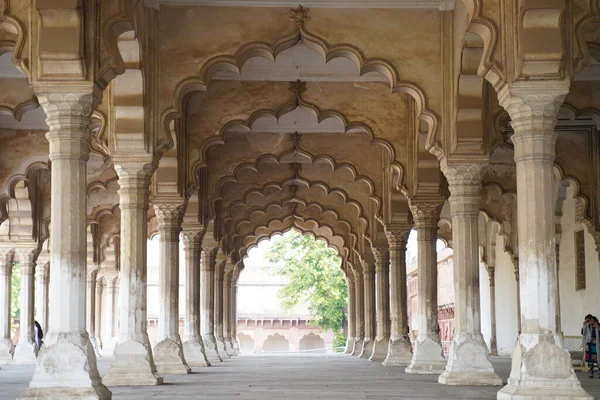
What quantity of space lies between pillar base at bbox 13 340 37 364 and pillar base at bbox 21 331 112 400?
15.2m

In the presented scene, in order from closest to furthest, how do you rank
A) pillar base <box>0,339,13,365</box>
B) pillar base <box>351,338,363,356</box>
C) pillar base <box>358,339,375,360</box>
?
pillar base <box>0,339,13,365</box>, pillar base <box>358,339,375,360</box>, pillar base <box>351,338,363,356</box>

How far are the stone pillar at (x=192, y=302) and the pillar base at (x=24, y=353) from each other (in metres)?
5.06

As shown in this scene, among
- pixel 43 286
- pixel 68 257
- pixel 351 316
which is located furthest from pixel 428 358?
pixel 351 316

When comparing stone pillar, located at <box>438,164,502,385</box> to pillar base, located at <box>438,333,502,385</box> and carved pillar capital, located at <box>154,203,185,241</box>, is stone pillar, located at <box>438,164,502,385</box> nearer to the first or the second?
pillar base, located at <box>438,333,502,385</box>

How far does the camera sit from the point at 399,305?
2225 cm

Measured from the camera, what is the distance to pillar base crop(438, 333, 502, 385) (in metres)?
13.6

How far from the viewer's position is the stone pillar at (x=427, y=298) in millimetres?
17234

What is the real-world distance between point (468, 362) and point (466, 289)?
1.06 metres

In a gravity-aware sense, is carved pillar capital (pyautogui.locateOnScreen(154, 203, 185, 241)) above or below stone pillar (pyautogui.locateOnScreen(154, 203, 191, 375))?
above

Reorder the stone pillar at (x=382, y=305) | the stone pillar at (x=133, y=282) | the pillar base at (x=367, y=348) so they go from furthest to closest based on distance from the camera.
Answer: the pillar base at (x=367, y=348), the stone pillar at (x=382, y=305), the stone pillar at (x=133, y=282)

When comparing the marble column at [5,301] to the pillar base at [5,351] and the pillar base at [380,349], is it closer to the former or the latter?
the pillar base at [5,351]

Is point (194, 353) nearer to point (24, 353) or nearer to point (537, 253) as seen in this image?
point (24, 353)

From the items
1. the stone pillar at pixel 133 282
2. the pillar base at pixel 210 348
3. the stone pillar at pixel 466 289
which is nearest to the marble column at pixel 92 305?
the pillar base at pixel 210 348

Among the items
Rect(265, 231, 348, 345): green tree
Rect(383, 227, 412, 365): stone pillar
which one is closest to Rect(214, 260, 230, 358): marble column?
Rect(383, 227, 412, 365): stone pillar
